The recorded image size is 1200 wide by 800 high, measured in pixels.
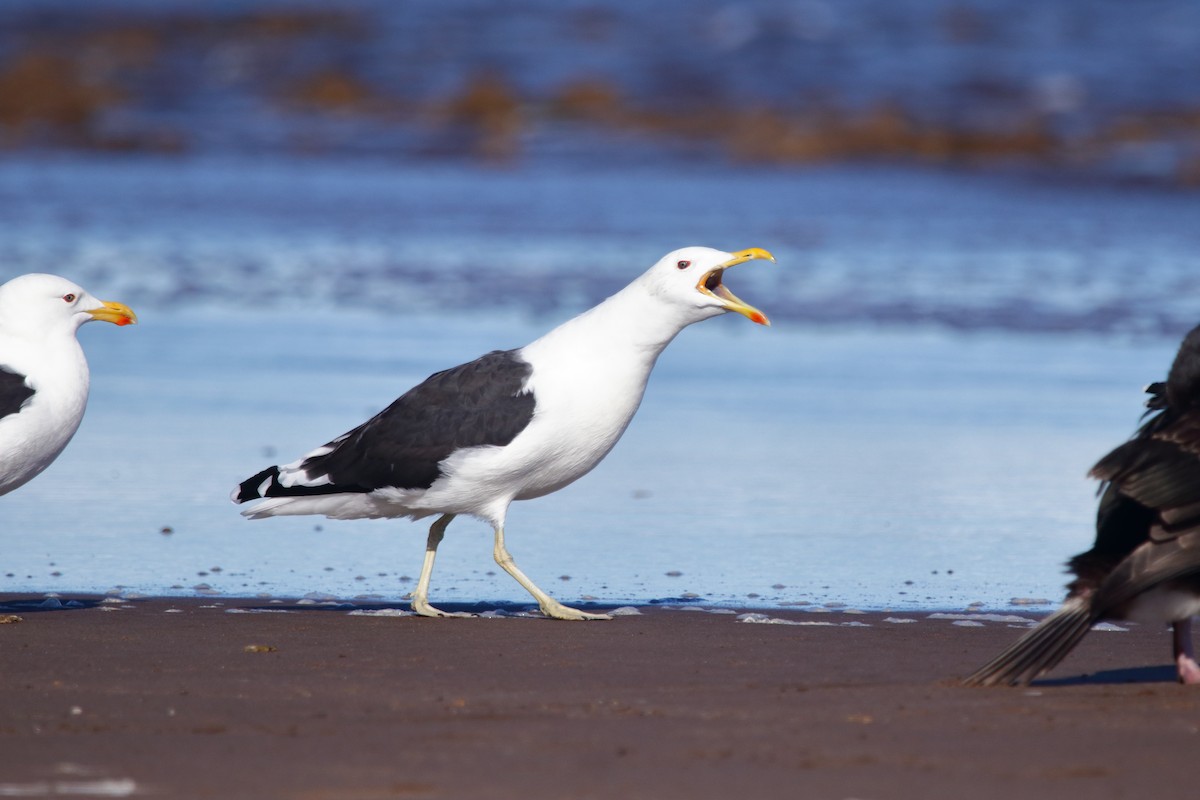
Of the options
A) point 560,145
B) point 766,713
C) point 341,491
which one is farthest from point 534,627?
point 560,145

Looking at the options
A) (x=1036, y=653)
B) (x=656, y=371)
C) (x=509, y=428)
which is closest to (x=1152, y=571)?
(x=1036, y=653)

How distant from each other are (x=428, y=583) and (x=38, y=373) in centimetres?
164

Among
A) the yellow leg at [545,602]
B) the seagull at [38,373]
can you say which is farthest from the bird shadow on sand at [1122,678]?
the seagull at [38,373]

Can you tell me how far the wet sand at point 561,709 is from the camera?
427 centimetres

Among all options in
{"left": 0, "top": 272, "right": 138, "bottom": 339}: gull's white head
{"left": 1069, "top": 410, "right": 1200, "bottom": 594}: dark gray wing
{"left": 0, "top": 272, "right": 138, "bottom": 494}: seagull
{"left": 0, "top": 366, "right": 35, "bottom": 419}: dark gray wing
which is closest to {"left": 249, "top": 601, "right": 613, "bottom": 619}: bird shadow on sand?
{"left": 0, "top": 272, "right": 138, "bottom": 494}: seagull

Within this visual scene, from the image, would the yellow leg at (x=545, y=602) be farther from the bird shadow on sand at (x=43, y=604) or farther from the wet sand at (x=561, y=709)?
the bird shadow on sand at (x=43, y=604)

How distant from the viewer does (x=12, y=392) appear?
21.7 ft

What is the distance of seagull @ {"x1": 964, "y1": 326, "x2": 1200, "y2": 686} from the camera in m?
5.18

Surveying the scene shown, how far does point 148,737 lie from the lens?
465cm

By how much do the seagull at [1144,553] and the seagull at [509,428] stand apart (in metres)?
1.65

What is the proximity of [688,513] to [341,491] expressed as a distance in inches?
80.0

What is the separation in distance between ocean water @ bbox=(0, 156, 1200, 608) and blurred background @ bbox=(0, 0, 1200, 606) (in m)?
0.04

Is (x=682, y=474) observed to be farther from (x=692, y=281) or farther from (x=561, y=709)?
(x=561, y=709)

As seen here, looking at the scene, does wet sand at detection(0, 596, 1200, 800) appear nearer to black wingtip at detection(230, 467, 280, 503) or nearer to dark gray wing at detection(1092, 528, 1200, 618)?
dark gray wing at detection(1092, 528, 1200, 618)
